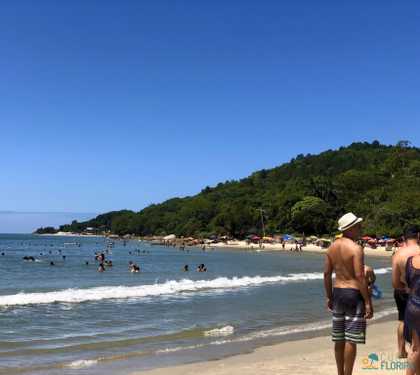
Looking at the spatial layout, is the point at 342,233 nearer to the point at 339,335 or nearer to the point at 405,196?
the point at 339,335

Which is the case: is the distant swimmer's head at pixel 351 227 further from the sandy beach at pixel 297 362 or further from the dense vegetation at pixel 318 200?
the dense vegetation at pixel 318 200

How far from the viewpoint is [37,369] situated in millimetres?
9211

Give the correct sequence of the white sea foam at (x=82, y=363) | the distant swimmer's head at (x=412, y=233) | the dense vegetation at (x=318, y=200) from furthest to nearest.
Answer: the dense vegetation at (x=318, y=200) → the white sea foam at (x=82, y=363) → the distant swimmer's head at (x=412, y=233)

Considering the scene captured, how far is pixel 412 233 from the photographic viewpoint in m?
6.34

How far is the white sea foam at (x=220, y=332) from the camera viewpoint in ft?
42.4

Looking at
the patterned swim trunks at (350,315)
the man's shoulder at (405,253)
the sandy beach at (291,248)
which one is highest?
the man's shoulder at (405,253)

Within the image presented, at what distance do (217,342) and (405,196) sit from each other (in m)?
77.8

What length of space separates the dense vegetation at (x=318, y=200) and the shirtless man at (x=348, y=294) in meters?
73.2

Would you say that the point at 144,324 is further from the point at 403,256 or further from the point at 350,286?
the point at 403,256

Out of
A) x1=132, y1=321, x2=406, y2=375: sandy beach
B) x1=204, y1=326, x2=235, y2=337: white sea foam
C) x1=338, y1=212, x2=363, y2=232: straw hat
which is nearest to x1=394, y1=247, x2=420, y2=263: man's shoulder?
x1=338, y1=212, x2=363, y2=232: straw hat

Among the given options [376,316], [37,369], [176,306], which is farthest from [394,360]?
[176,306]

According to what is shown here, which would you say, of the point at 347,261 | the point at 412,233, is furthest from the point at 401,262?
the point at 347,261

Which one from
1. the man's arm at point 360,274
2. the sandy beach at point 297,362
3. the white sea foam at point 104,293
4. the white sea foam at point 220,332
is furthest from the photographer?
the white sea foam at point 104,293

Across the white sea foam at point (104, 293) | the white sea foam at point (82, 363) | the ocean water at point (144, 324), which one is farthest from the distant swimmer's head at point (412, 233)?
the white sea foam at point (104, 293)
